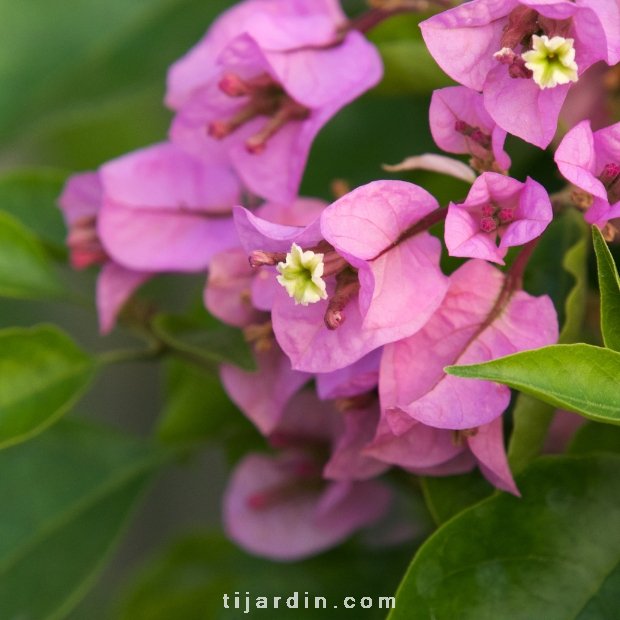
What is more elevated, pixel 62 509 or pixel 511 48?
pixel 511 48

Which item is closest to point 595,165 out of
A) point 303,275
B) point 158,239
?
point 303,275

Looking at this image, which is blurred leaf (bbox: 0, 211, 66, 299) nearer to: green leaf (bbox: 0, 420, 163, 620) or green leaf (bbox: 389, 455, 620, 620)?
green leaf (bbox: 0, 420, 163, 620)

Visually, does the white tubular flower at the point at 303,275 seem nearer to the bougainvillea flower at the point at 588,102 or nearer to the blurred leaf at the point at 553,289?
the blurred leaf at the point at 553,289

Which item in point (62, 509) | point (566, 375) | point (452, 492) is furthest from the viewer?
point (62, 509)

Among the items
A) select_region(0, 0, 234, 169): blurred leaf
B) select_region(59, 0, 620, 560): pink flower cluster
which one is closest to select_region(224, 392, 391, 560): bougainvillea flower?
select_region(59, 0, 620, 560): pink flower cluster

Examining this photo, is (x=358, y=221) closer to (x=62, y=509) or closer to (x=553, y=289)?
(x=553, y=289)
